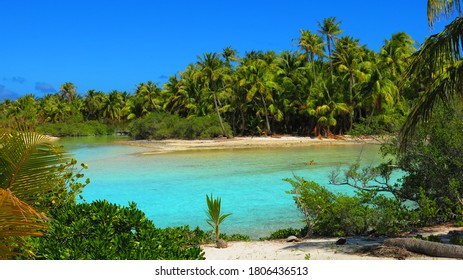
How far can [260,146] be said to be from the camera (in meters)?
39.8

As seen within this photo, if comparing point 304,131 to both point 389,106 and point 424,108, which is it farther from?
point 424,108

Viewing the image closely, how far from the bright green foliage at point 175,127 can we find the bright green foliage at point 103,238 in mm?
42668

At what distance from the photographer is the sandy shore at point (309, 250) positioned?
6.85 meters

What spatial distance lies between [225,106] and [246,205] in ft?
113

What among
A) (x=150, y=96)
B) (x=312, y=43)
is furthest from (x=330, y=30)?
(x=150, y=96)

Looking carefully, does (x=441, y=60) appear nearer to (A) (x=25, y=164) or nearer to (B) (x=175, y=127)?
(A) (x=25, y=164)

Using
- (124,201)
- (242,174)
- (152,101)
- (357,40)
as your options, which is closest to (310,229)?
(124,201)

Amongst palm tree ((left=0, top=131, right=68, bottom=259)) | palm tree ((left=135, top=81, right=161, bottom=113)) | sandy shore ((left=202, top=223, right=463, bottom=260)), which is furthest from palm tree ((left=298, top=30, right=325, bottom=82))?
palm tree ((left=0, top=131, right=68, bottom=259))

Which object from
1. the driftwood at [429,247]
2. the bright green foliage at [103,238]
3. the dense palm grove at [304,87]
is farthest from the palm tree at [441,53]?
the dense palm grove at [304,87]

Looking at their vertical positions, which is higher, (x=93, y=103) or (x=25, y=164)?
(x=93, y=103)

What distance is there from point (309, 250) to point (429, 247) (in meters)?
1.88

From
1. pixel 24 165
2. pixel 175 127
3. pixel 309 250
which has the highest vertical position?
pixel 175 127

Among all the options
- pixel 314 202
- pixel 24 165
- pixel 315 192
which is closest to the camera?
pixel 24 165

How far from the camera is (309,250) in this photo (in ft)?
25.3
